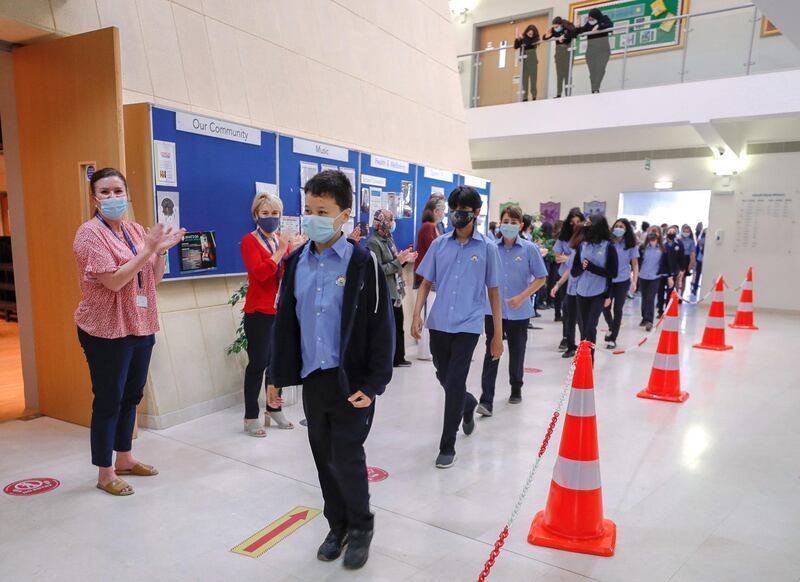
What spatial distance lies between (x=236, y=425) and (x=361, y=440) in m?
2.06

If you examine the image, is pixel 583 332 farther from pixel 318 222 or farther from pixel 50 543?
pixel 50 543

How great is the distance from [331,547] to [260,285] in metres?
1.82

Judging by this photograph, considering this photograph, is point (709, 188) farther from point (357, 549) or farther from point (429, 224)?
point (357, 549)

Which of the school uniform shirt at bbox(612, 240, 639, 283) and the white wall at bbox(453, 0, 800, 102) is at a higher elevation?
the white wall at bbox(453, 0, 800, 102)

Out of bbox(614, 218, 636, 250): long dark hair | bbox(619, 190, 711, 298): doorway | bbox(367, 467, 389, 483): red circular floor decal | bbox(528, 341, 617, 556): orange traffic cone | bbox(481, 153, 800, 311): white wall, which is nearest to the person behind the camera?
bbox(528, 341, 617, 556): orange traffic cone

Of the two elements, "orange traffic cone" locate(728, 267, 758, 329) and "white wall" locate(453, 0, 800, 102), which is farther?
"orange traffic cone" locate(728, 267, 758, 329)

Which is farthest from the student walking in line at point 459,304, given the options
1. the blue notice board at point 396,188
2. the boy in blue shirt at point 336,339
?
the blue notice board at point 396,188

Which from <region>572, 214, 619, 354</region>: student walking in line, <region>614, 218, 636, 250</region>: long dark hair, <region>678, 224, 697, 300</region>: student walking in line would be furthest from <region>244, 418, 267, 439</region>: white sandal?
<region>678, 224, 697, 300</region>: student walking in line

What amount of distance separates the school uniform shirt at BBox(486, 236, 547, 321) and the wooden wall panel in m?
2.93

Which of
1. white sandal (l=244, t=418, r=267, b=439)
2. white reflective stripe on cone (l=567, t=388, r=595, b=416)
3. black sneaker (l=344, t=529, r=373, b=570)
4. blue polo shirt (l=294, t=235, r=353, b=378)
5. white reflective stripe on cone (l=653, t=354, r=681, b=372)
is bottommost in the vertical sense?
white sandal (l=244, t=418, r=267, b=439)

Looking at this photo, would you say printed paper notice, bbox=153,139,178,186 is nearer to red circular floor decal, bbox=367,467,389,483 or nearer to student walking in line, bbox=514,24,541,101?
red circular floor decal, bbox=367,467,389,483

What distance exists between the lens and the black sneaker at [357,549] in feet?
7.68

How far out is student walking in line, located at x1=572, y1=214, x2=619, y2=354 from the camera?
6.00 m

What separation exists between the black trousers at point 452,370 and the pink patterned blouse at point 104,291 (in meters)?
1.67
